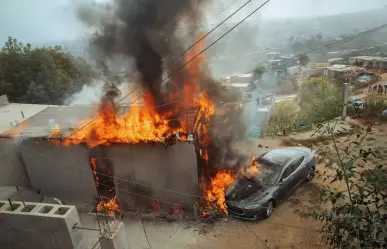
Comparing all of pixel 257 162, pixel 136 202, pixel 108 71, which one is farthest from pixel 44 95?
pixel 257 162

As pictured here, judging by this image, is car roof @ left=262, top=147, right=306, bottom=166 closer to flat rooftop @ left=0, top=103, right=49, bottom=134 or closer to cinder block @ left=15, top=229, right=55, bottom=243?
cinder block @ left=15, top=229, right=55, bottom=243

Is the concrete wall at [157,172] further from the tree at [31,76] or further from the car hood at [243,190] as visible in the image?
the tree at [31,76]

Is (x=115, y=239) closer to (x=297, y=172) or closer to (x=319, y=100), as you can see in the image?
(x=297, y=172)

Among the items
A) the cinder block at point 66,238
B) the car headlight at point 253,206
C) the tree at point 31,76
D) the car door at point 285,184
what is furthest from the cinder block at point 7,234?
the tree at point 31,76

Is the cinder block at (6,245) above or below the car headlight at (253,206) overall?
above

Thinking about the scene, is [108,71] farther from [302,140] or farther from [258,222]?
[302,140]

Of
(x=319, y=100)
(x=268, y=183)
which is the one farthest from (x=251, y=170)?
(x=319, y=100)
